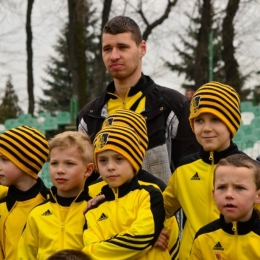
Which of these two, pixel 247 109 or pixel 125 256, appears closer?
pixel 125 256

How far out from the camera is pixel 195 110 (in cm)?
559

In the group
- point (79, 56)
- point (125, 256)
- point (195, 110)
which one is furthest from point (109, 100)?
point (79, 56)

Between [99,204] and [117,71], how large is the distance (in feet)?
3.84

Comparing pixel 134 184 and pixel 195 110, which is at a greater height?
pixel 195 110

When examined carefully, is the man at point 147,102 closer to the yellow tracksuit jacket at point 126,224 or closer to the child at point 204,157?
the child at point 204,157

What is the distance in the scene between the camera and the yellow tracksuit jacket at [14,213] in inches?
240

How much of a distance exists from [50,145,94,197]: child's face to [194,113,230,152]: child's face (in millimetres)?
914

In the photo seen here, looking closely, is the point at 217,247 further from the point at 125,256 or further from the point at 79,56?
the point at 79,56

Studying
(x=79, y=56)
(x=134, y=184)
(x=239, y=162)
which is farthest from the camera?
(x=79, y=56)

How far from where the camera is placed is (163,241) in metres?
5.41

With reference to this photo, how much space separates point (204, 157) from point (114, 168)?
0.63 metres

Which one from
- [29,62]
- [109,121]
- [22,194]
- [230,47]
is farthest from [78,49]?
[109,121]

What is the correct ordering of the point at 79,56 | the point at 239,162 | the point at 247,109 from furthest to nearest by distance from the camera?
the point at 79,56
the point at 247,109
the point at 239,162

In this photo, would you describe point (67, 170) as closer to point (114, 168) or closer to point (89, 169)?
point (89, 169)
